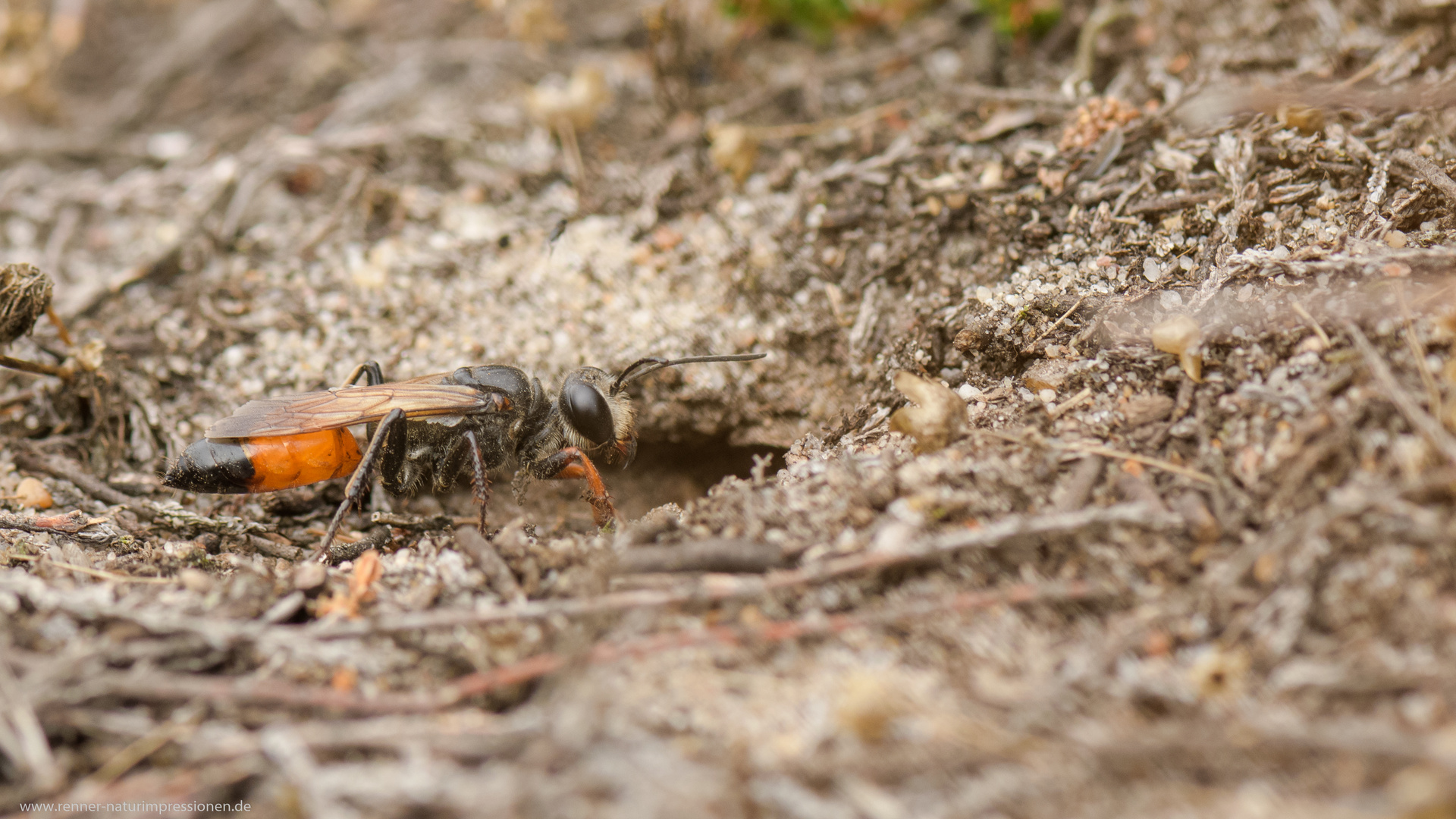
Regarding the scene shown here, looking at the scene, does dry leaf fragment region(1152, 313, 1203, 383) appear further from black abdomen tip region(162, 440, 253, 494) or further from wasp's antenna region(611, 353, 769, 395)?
Answer: black abdomen tip region(162, 440, 253, 494)

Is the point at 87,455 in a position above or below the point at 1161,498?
above

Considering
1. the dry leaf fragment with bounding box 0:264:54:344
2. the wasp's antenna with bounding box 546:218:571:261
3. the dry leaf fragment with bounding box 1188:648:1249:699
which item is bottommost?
the dry leaf fragment with bounding box 1188:648:1249:699

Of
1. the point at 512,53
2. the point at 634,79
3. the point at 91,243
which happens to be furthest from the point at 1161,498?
the point at 91,243

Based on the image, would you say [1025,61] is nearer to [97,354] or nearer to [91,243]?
[97,354]

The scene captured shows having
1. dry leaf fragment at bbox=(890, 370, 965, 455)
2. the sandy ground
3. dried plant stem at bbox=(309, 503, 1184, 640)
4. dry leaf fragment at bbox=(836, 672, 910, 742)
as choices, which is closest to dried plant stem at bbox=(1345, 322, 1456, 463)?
the sandy ground

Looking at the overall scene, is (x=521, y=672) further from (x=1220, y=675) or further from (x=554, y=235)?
(x=554, y=235)

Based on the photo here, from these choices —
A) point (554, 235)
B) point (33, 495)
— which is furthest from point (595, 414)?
point (33, 495)

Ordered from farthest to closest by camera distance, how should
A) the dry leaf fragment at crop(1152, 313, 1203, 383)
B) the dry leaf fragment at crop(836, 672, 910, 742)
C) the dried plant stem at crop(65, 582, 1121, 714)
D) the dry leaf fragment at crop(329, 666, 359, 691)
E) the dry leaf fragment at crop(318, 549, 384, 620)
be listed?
1. the dry leaf fragment at crop(1152, 313, 1203, 383)
2. the dry leaf fragment at crop(318, 549, 384, 620)
3. the dry leaf fragment at crop(329, 666, 359, 691)
4. the dried plant stem at crop(65, 582, 1121, 714)
5. the dry leaf fragment at crop(836, 672, 910, 742)
